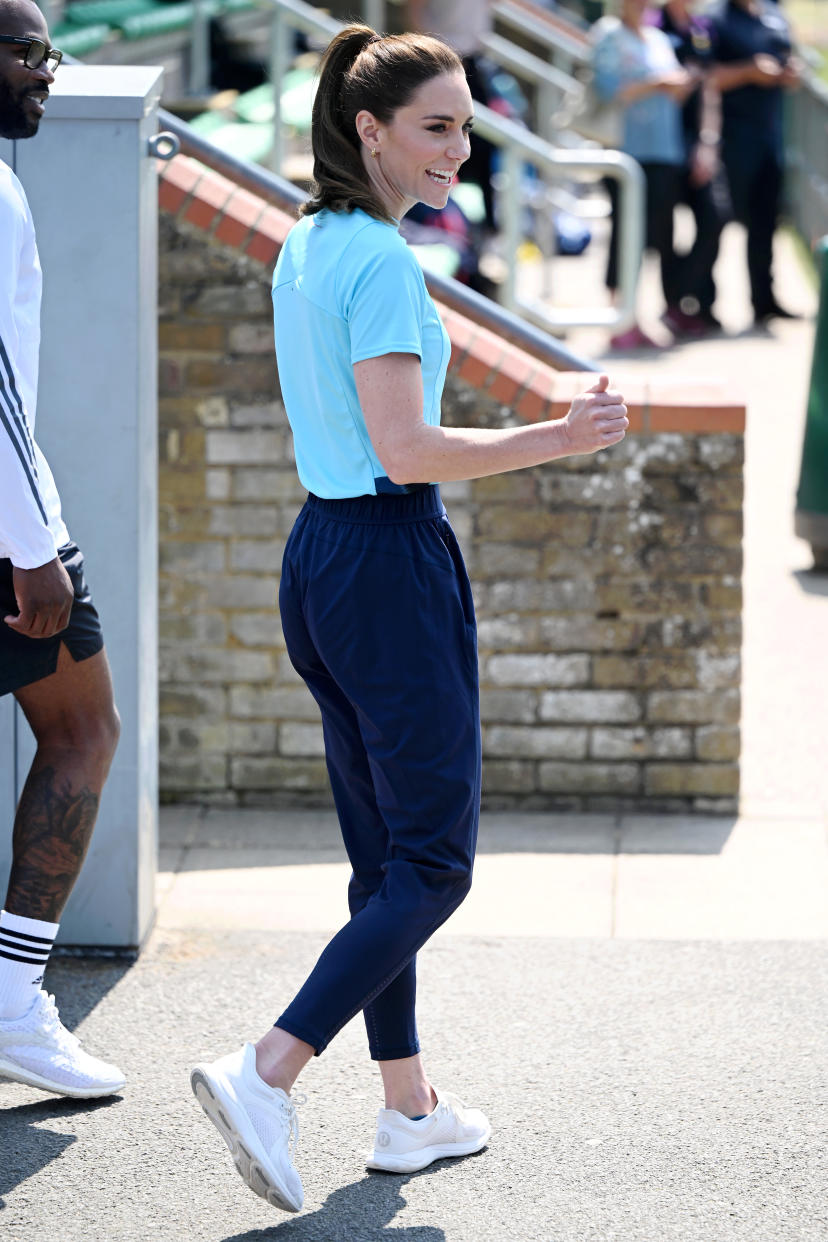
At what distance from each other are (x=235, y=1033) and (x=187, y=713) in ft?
5.31

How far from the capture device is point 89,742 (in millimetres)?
3545

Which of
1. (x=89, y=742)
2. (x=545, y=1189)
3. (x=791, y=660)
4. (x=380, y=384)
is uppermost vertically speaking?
(x=380, y=384)

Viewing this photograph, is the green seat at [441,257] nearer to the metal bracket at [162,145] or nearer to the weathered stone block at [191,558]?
the weathered stone block at [191,558]

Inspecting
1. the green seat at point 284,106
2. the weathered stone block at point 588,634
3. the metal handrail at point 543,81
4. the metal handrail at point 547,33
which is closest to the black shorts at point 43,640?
the weathered stone block at point 588,634

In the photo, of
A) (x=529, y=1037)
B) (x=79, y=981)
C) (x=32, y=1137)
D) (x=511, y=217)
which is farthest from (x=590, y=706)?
(x=511, y=217)

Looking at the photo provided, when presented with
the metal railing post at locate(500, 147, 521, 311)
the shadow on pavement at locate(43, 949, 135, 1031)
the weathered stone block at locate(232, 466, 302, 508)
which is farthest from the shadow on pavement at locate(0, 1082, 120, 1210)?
the metal railing post at locate(500, 147, 521, 311)

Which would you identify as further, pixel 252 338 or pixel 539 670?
pixel 539 670

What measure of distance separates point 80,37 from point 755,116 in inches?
181

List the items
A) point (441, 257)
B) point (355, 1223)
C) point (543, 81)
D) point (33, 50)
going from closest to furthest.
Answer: point (355, 1223) < point (33, 50) < point (441, 257) < point (543, 81)

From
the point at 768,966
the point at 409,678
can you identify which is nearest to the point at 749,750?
the point at 768,966

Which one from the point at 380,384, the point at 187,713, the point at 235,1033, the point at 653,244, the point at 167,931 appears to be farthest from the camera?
the point at 653,244

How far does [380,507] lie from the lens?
298 cm

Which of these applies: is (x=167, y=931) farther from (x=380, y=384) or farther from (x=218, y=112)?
(x=218, y=112)

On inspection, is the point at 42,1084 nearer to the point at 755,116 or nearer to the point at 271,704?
the point at 271,704
